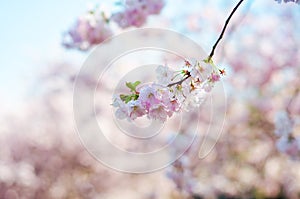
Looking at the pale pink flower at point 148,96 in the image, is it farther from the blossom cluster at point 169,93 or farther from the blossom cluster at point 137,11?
the blossom cluster at point 137,11

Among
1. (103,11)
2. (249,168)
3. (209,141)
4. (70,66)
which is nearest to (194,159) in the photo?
(209,141)

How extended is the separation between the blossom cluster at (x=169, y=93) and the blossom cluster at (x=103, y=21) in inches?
49.2

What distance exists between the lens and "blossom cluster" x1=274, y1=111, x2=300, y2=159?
2.41 meters

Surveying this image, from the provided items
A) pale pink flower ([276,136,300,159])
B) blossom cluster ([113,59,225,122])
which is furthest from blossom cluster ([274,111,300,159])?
blossom cluster ([113,59,225,122])

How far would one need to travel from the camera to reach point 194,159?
4.59 meters

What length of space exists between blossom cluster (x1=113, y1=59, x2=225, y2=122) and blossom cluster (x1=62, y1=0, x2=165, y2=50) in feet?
4.10

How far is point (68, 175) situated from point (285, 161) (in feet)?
9.20

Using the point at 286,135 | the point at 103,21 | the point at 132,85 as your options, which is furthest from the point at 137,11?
the point at 132,85

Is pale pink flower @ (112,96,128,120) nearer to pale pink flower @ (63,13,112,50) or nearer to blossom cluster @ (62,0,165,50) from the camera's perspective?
blossom cluster @ (62,0,165,50)

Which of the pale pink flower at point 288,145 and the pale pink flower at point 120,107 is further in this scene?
the pale pink flower at point 288,145

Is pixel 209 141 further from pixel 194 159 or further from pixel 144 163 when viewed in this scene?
pixel 144 163

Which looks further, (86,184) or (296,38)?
(86,184)

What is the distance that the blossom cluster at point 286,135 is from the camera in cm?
241

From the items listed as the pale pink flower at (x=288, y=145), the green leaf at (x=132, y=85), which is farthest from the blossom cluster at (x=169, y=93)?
the pale pink flower at (x=288, y=145)
